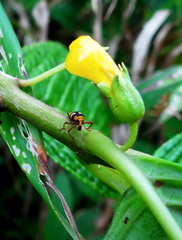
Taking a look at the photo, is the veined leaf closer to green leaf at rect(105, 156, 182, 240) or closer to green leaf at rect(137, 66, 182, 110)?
green leaf at rect(105, 156, 182, 240)

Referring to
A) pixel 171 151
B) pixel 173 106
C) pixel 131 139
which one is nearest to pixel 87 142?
pixel 131 139

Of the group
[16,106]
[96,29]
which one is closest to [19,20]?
[96,29]

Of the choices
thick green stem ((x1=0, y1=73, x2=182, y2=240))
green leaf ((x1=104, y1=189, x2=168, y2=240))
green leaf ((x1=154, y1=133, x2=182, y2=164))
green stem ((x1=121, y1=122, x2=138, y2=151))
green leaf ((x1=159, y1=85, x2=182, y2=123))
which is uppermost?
green leaf ((x1=159, y1=85, x2=182, y2=123))

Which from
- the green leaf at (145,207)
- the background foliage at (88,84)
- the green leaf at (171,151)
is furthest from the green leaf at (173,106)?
the green leaf at (145,207)

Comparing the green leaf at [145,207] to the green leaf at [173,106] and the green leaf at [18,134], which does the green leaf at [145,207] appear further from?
the green leaf at [173,106]

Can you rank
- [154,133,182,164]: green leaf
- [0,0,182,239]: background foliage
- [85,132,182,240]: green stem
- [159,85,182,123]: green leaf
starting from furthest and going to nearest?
[0,0,182,239]: background foliage
[159,85,182,123]: green leaf
[154,133,182,164]: green leaf
[85,132,182,240]: green stem

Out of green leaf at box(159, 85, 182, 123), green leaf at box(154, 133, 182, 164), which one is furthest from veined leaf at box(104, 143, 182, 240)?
green leaf at box(159, 85, 182, 123)

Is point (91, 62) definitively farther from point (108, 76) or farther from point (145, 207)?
point (145, 207)

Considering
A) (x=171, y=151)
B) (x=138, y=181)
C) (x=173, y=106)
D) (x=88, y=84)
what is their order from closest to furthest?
(x=138, y=181), (x=171, y=151), (x=173, y=106), (x=88, y=84)
